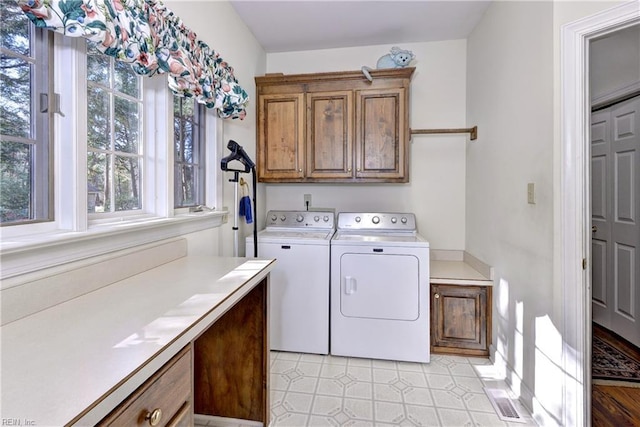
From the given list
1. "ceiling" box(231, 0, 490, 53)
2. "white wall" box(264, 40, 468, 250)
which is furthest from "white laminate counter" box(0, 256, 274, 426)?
"ceiling" box(231, 0, 490, 53)

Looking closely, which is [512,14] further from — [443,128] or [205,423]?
[205,423]

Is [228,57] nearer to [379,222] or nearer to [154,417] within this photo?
[379,222]

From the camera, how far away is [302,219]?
2766 millimetres

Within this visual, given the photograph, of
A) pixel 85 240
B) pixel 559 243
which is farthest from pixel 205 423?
pixel 559 243

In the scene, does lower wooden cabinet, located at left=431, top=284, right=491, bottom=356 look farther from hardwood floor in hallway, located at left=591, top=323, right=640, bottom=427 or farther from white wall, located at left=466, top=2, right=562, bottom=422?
hardwood floor in hallway, located at left=591, top=323, right=640, bottom=427

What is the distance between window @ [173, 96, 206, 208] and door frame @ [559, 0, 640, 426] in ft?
6.85

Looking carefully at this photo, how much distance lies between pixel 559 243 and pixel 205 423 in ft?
6.75

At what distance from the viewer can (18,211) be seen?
41.4 inches

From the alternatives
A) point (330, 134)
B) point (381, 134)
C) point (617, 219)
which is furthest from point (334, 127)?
point (617, 219)

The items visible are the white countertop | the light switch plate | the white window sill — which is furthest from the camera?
the white countertop

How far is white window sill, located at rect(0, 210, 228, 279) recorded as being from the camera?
35.8 inches

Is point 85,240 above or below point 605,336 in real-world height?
above

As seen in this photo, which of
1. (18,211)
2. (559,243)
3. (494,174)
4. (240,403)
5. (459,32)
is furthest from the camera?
(459,32)

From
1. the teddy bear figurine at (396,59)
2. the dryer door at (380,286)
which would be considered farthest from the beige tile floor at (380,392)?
the teddy bear figurine at (396,59)
